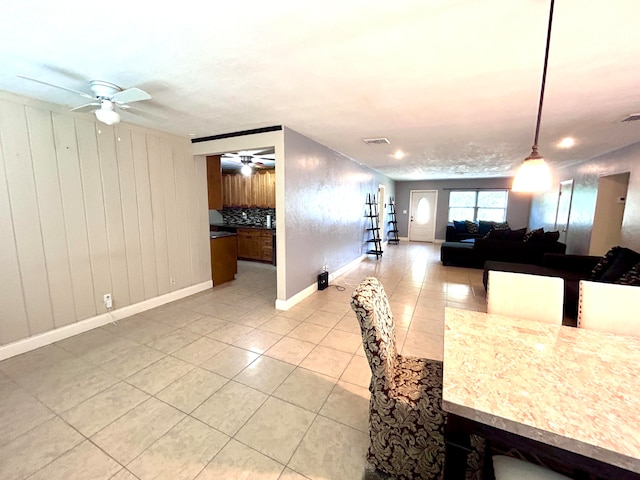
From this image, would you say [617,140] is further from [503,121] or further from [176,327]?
[176,327]

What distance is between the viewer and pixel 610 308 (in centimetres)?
156

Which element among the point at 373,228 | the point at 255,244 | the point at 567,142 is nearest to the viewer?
the point at 567,142

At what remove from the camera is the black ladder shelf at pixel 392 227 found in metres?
9.18

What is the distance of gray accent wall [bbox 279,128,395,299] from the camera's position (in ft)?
11.5

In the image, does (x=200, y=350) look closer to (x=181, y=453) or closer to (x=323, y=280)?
(x=181, y=453)

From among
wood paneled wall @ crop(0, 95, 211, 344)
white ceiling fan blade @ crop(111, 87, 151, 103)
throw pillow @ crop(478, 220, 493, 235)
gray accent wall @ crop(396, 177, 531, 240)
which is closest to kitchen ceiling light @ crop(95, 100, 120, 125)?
white ceiling fan blade @ crop(111, 87, 151, 103)

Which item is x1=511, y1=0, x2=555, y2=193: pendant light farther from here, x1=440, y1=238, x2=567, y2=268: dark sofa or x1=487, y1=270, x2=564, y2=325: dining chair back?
x1=440, y1=238, x2=567, y2=268: dark sofa

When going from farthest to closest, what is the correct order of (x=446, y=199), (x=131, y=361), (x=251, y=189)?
(x=446, y=199) → (x=251, y=189) → (x=131, y=361)

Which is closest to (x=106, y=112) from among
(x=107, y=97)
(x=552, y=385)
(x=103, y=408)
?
(x=107, y=97)

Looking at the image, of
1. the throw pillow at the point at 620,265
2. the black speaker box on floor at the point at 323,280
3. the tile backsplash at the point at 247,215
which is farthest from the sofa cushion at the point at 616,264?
the tile backsplash at the point at 247,215

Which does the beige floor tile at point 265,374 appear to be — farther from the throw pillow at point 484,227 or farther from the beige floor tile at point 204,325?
the throw pillow at point 484,227

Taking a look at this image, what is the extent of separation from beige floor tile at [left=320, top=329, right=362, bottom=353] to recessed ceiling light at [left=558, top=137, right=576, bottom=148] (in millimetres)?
3776

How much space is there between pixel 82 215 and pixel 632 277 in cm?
558

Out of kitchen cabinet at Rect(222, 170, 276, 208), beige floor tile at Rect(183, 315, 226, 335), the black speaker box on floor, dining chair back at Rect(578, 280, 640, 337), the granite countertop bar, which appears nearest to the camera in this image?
the granite countertop bar
